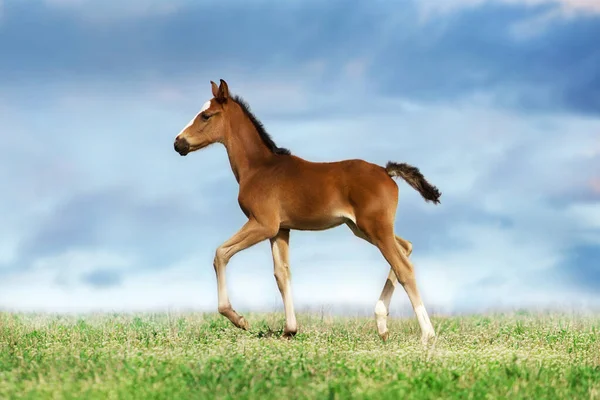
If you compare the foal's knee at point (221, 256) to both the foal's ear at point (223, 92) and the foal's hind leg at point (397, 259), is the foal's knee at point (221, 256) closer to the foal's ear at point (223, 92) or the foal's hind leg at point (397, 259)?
the foal's hind leg at point (397, 259)

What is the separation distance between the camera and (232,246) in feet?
43.2

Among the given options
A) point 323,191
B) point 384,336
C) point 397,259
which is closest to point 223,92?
point 323,191

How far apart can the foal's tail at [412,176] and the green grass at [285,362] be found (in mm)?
2372

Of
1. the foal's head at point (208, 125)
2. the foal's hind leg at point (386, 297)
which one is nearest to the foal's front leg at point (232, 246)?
the foal's hind leg at point (386, 297)

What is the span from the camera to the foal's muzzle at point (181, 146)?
46.1 feet

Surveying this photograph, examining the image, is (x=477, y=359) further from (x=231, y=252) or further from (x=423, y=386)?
(x=231, y=252)

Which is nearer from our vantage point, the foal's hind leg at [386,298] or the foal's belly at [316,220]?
the foal's belly at [316,220]

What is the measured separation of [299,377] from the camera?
30.3ft

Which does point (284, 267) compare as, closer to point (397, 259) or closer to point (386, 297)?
point (386, 297)

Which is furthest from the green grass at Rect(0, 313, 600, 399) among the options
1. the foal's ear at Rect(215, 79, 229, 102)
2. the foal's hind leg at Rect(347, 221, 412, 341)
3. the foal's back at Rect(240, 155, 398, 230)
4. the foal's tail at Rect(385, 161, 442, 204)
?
the foal's ear at Rect(215, 79, 229, 102)

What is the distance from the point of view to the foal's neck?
1388 cm

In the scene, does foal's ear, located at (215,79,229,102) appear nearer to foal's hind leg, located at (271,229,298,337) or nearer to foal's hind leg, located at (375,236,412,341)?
foal's hind leg, located at (271,229,298,337)

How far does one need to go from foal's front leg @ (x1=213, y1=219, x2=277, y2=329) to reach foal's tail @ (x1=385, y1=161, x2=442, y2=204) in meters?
2.13

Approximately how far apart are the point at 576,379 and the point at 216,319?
8.00m
